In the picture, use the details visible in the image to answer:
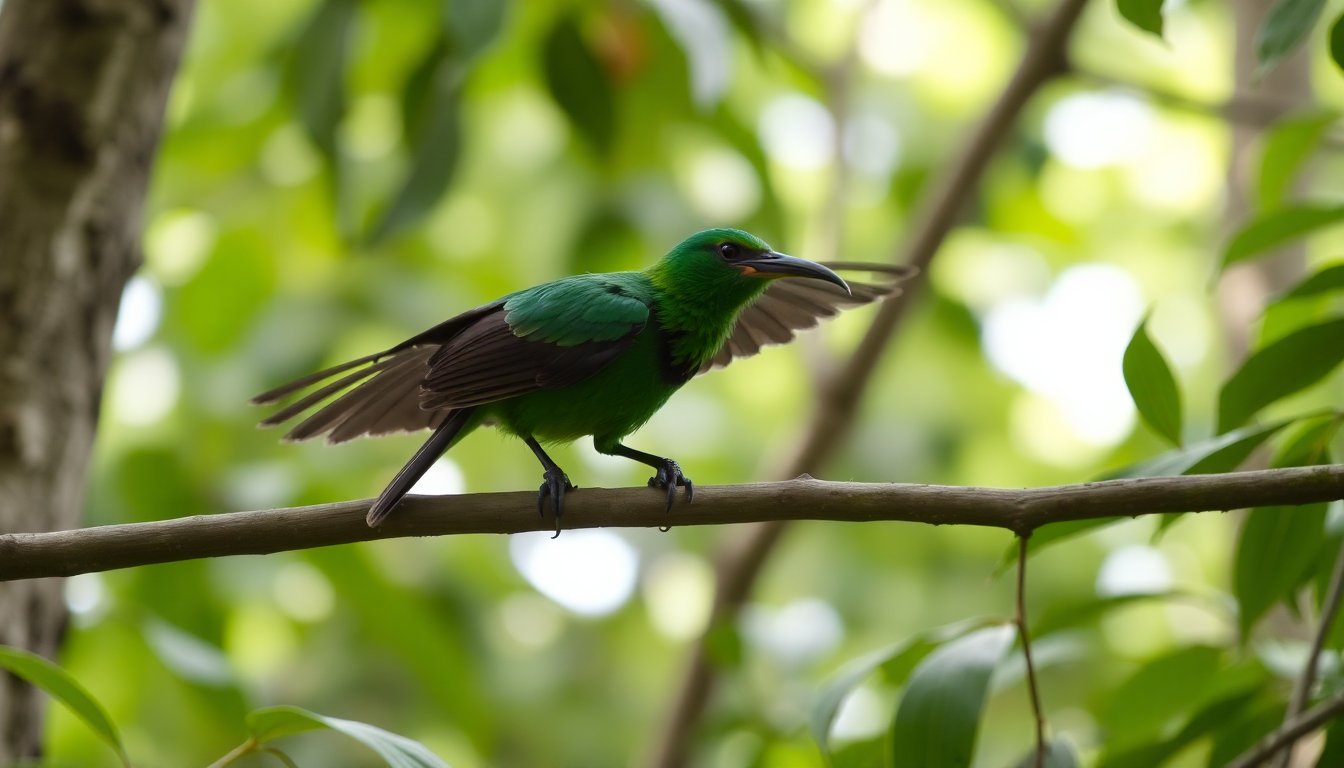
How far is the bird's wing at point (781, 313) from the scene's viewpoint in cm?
429

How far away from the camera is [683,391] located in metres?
7.68

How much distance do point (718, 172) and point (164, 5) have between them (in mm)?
4265

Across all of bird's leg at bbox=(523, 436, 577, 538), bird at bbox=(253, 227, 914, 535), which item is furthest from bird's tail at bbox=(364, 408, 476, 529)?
bird's leg at bbox=(523, 436, 577, 538)

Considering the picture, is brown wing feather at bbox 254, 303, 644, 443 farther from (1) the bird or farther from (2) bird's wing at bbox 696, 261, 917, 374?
(2) bird's wing at bbox 696, 261, 917, 374

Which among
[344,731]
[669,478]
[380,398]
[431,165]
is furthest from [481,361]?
[431,165]

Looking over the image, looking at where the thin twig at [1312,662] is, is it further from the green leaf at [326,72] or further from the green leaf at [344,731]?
the green leaf at [326,72]

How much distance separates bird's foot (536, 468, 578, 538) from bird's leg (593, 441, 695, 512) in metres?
0.22

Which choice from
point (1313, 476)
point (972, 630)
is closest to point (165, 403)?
point (972, 630)

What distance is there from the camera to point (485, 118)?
23.1ft

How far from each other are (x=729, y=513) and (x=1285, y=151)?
222 cm

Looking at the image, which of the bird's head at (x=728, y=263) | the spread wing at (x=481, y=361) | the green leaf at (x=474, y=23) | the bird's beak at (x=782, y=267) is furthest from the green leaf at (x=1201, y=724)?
the green leaf at (x=474, y=23)

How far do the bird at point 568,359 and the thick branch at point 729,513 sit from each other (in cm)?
52

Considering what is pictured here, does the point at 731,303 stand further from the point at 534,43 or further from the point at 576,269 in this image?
the point at 534,43

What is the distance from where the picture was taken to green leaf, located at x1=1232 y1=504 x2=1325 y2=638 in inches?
113
